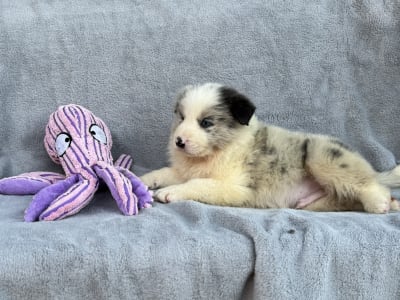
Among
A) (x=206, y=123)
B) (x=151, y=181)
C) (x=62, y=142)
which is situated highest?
(x=206, y=123)

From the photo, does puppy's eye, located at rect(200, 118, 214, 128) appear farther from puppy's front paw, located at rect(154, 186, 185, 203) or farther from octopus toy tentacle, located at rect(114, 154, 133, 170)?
octopus toy tentacle, located at rect(114, 154, 133, 170)

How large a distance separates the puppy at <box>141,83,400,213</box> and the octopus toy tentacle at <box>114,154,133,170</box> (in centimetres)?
40

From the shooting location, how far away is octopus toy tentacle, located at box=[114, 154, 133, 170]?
2.77 m

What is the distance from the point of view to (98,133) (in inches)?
102

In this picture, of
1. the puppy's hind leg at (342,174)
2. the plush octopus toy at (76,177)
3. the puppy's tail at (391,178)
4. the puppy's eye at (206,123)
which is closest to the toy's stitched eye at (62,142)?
the plush octopus toy at (76,177)

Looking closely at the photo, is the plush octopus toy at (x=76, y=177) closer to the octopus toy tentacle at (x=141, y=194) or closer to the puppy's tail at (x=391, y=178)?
the octopus toy tentacle at (x=141, y=194)

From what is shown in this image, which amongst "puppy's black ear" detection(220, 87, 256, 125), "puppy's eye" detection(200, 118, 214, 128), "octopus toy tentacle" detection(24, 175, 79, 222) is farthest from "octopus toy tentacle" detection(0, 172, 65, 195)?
"puppy's black ear" detection(220, 87, 256, 125)

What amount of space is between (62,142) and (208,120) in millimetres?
768

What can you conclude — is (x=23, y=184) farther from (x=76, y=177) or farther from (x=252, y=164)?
(x=252, y=164)

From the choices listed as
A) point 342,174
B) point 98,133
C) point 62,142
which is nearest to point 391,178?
point 342,174

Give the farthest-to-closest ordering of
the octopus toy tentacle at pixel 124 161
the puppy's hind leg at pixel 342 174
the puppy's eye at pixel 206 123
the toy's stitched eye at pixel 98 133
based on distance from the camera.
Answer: the octopus toy tentacle at pixel 124 161
the toy's stitched eye at pixel 98 133
the puppy's eye at pixel 206 123
the puppy's hind leg at pixel 342 174

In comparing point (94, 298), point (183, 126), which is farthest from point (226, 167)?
point (94, 298)

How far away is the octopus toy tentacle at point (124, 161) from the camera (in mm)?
2773

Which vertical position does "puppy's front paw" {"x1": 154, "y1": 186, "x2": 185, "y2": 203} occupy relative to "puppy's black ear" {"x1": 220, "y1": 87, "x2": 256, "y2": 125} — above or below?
below
